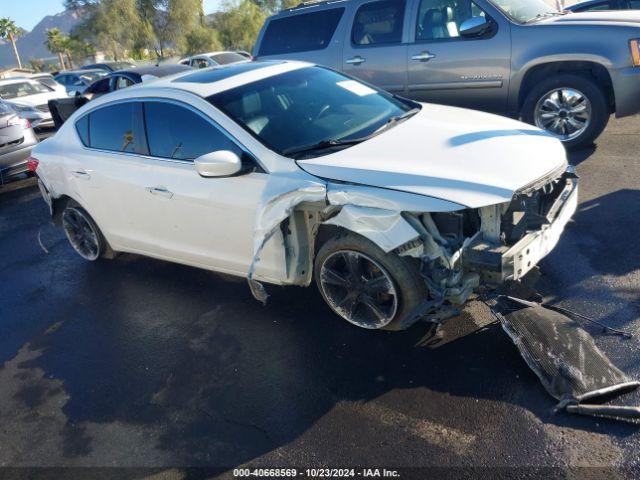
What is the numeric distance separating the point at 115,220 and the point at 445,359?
122 inches

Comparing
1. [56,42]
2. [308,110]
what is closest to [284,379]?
[308,110]

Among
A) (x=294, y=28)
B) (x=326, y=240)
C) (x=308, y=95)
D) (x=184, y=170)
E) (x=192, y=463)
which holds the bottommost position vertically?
(x=192, y=463)

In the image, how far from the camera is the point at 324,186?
11.0ft

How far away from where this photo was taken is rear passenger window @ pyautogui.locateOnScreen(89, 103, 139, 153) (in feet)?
14.9

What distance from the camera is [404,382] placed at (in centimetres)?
323

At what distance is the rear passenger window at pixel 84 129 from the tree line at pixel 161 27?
3763 centimetres

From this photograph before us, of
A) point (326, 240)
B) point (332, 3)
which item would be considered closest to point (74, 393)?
point (326, 240)

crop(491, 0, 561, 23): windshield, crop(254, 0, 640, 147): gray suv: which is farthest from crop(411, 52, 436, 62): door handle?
crop(491, 0, 561, 23): windshield

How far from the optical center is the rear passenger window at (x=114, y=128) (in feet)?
14.9

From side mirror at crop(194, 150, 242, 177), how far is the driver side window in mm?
4331

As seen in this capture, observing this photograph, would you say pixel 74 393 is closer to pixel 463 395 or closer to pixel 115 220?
pixel 115 220

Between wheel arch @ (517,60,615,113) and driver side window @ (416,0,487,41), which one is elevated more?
driver side window @ (416,0,487,41)

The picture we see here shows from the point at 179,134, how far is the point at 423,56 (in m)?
3.96

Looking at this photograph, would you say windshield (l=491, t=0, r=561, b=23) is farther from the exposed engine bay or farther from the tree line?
the tree line
